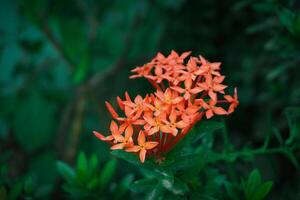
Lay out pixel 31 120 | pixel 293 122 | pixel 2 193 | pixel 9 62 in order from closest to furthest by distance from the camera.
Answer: pixel 2 193, pixel 293 122, pixel 31 120, pixel 9 62

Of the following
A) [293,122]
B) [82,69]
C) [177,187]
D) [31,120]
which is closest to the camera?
[177,187]

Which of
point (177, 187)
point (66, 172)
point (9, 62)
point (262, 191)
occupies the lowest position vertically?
point (262, 191)

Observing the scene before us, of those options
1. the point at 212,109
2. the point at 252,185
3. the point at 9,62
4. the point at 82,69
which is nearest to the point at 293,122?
the point at 252,185

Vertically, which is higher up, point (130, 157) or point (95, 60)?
point (95, 60)

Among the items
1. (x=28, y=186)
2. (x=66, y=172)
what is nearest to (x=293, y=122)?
(x=66, y=172)

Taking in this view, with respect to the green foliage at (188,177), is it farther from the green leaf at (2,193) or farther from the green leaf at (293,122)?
the green leaf at (2,193)

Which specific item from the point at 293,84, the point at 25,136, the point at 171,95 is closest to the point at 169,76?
the point at 171,95

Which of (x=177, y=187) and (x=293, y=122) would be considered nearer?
(x=177, y=187)

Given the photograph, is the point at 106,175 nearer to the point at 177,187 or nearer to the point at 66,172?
the point at 66,172

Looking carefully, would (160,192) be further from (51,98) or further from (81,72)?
(51,98)
